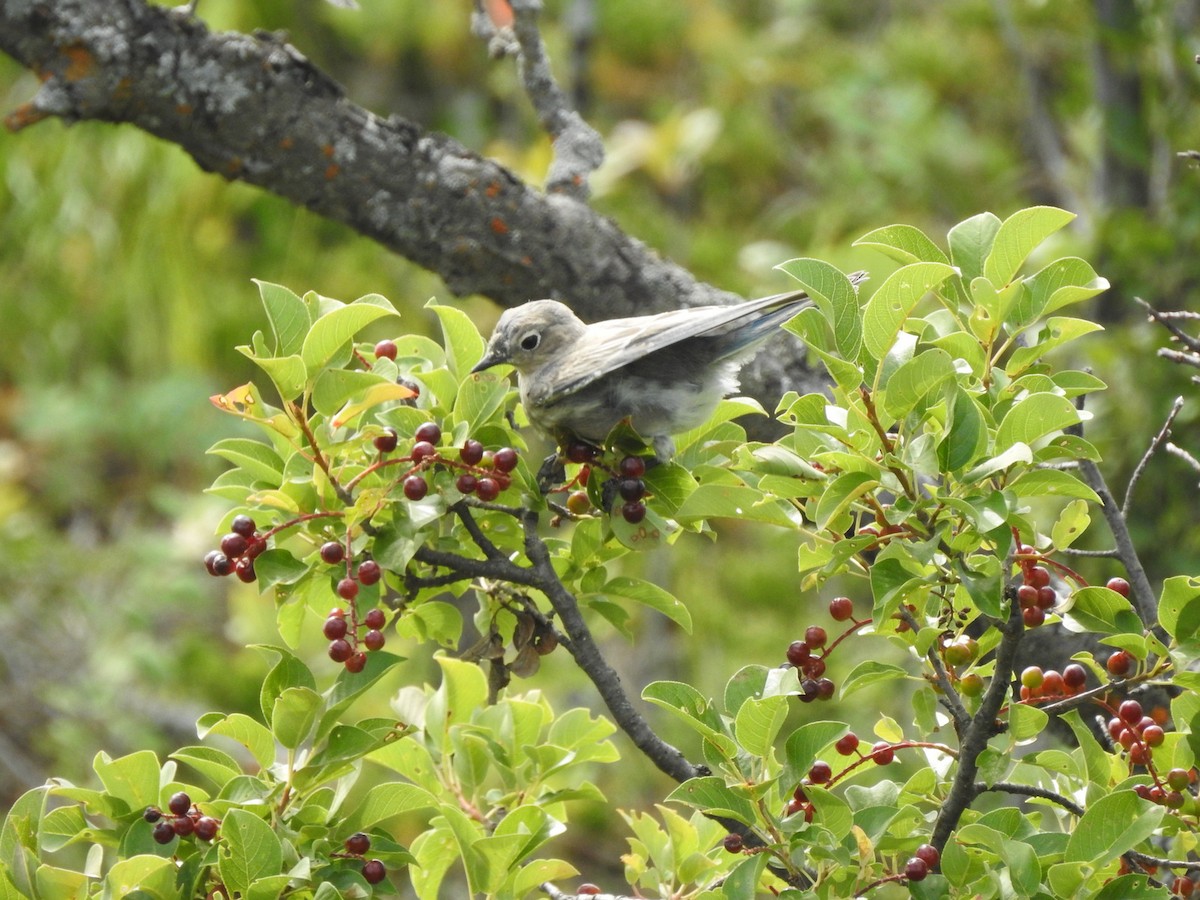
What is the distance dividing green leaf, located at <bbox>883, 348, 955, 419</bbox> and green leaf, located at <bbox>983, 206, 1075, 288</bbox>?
0.57 ft

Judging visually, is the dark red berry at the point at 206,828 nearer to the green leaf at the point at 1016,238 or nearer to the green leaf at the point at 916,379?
the green leaf at the point at 916,379

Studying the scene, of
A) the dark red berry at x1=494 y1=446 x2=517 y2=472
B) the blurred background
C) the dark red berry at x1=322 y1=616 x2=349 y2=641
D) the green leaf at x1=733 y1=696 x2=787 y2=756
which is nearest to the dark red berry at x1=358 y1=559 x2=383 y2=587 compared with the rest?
the dark red berry at x1=322 y1=616 x2=349 y2=641

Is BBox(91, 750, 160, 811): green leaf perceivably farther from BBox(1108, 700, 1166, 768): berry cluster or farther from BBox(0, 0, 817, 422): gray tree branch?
BBox(0, 0, 817, 422): gray tree branch

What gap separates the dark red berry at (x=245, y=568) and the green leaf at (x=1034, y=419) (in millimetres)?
784

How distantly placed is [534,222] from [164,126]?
2.28 ft

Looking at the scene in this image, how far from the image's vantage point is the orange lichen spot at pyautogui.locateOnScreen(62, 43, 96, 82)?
7.25 feet

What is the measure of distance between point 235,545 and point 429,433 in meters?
0.24

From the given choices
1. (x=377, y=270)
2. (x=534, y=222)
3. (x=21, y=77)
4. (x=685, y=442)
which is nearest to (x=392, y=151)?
(x=534, y=222)

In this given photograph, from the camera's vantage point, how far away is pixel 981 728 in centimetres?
122

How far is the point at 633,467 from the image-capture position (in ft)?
4.80

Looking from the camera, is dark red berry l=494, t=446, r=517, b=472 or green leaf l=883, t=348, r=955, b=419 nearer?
green leaf l=883, t=348, r=955, b=419

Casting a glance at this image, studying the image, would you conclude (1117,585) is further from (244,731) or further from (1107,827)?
(244,731)

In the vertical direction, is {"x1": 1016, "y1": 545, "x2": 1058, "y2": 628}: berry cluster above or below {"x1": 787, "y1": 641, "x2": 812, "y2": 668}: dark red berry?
above

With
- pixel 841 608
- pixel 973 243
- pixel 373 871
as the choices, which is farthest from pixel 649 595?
pixel 973 243
